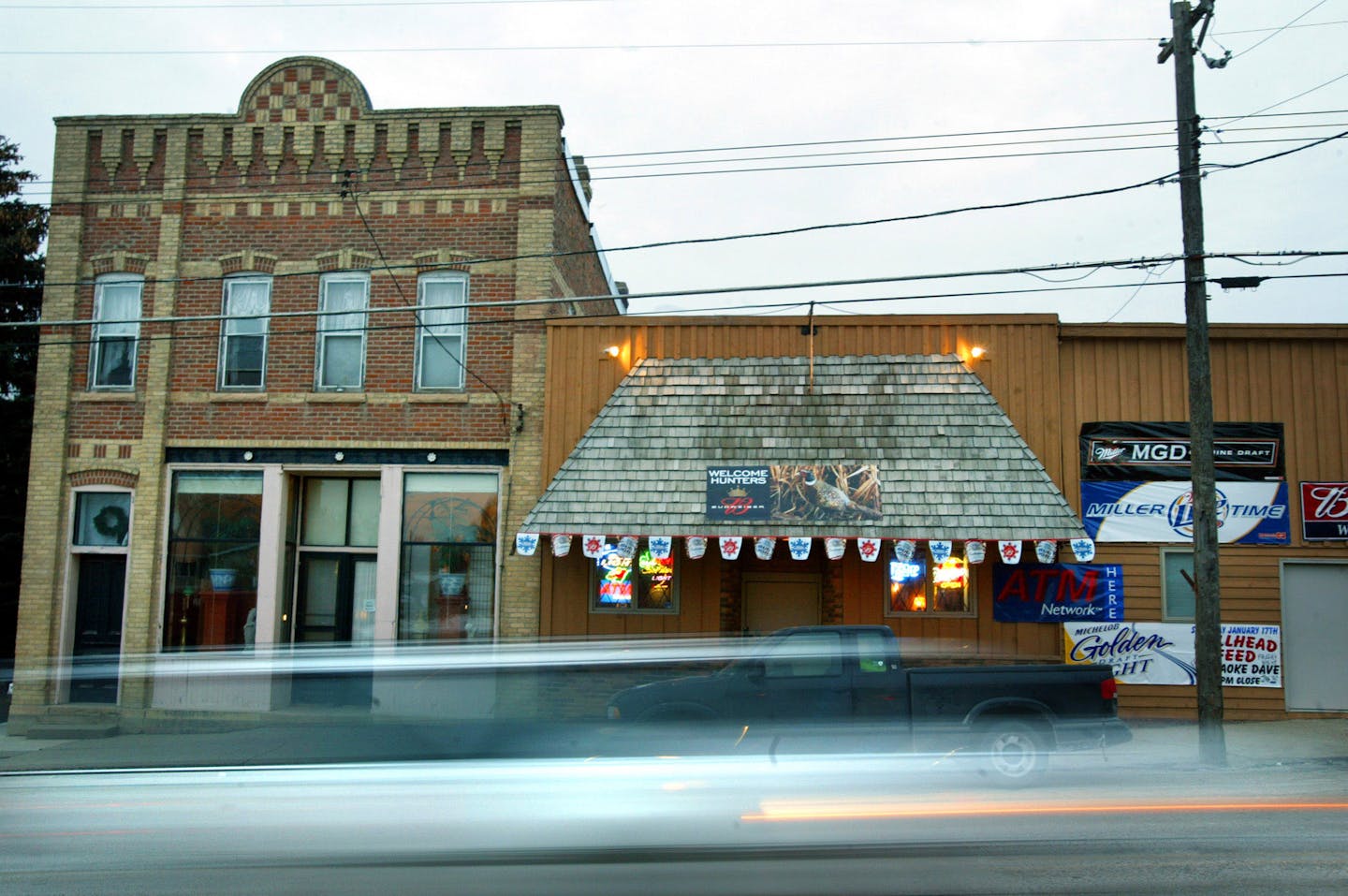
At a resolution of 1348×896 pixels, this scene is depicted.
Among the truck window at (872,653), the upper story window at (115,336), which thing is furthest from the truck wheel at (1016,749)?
the upper story window at (115,336)

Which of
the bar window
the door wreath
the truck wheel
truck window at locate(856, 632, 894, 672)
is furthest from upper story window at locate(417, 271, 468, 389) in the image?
the bar window

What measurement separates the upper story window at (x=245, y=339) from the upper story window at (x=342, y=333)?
34.7 inches

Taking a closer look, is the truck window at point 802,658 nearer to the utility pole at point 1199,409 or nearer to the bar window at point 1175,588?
the utility pole at point 1199,409

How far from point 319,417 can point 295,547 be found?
6.51 ft

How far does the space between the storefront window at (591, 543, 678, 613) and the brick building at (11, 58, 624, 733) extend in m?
1.56

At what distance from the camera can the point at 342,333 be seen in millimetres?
15469

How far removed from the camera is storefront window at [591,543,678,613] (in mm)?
14328

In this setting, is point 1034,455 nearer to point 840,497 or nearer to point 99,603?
point 840,497

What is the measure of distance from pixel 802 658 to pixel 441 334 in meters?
8.41

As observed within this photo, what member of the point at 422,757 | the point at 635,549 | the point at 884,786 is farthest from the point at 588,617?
the point at 422,757

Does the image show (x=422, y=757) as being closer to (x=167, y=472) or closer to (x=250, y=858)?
(x=250, y=858)

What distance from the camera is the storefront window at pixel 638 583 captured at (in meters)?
14.3

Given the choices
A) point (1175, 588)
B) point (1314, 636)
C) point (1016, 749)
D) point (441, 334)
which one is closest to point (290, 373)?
point (441, 334)

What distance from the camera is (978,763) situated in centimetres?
919
